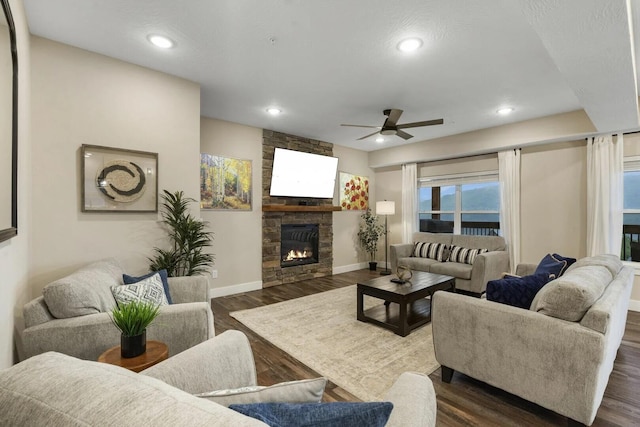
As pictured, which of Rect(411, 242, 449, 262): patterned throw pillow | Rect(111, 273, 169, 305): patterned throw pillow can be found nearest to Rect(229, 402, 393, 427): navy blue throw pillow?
Rect(111, 273, 169, 305): patterned throw pillow

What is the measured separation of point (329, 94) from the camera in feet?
11.4

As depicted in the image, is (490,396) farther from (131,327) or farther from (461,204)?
(461,204)

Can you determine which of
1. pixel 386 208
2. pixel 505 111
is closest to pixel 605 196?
pixel 505 111

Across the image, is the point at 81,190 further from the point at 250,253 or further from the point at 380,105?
the point at 380,105

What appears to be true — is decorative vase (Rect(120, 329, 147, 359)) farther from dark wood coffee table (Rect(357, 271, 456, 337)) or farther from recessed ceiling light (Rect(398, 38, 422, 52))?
recessed ceiling light (Rect(398, 38, 422, 52))

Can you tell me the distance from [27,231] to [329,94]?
10.2ft

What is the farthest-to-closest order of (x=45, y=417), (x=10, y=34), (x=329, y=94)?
Answer: (x=329, y=94) → (x=10, y=34) → (x=45, y=417)

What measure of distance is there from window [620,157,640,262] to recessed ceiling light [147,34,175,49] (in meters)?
5.59

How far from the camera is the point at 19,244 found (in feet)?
6.03


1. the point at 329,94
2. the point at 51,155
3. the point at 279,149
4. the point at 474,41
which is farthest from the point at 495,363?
the point at 279,149

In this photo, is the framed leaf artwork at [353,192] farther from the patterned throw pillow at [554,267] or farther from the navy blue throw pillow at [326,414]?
the navy blue throw pillow at [326,414]

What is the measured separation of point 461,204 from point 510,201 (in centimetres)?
94

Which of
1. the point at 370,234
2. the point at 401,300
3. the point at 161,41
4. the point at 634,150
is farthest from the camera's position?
the point at 370,234

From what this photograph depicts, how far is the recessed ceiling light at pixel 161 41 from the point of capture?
2.34 metres
